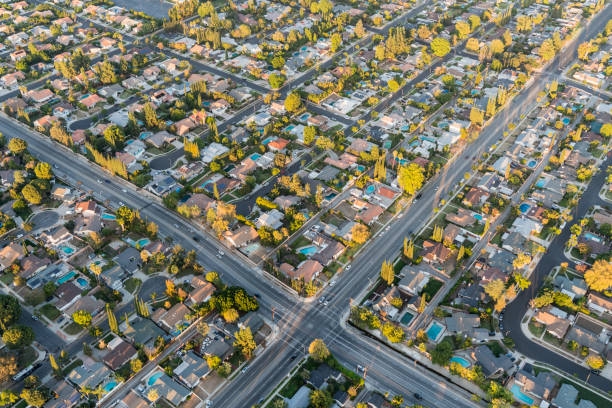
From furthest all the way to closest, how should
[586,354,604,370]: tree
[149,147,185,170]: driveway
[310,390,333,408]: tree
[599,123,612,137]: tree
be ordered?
1. [599,123,612,137]: tree
2. [149,147,185,170]: driveway
3. [586,354,604,370]: tree
4. [310,390,333,408]: tree

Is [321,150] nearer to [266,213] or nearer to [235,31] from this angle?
[266,213]

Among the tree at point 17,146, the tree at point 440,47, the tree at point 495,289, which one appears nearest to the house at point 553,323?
the tree at point 495,289

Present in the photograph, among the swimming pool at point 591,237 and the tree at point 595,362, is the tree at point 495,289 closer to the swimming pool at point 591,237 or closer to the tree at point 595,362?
the tree at point 595,362

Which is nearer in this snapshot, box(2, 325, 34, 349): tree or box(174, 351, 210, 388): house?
box(174, 351, 210, 388): house

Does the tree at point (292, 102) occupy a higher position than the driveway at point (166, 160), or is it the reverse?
the tree at point (292, 102)

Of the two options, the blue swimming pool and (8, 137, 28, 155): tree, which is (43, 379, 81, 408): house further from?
(8, 137, 28, 155): tree

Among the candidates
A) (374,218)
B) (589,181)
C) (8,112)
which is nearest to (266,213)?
(374,218)

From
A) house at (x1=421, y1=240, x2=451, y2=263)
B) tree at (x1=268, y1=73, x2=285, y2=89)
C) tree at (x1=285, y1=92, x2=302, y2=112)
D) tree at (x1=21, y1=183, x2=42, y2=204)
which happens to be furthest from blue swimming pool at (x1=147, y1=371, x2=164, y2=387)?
tree at (x1=268, y1=73, x2=285, y2=89)
